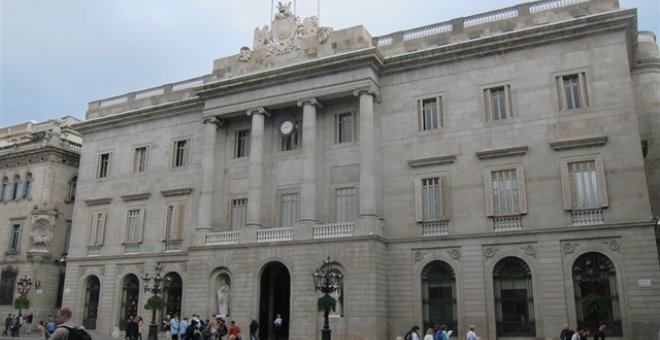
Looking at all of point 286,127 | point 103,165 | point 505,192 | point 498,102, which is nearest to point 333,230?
point 286,127

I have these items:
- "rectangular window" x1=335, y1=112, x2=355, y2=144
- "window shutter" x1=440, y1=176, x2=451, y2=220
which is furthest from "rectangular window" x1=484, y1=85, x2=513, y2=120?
"rectangular window" x1=335, y1=112, x2=355, y2=144

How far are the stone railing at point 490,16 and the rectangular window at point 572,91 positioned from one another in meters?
4.26

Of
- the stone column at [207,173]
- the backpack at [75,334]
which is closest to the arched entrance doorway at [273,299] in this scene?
the stone column at [207,173]

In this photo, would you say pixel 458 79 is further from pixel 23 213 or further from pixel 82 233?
pixel 23 213

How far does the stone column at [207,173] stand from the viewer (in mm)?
32969

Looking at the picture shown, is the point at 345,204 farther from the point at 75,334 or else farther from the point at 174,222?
the point at 75,334

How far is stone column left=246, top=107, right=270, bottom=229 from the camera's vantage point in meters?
31.4

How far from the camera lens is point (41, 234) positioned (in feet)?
140

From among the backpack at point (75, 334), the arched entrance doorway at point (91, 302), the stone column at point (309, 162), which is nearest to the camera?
the backpack at point (75, 334)

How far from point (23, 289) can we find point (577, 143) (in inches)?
1348

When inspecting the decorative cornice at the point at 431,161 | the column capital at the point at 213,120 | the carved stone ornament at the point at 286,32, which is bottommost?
the decorative cornice at the point at 431,161

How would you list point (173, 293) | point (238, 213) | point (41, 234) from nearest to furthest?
point (238, 213) → point (173, 293) → point (41, 234)

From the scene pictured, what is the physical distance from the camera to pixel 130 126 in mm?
39812

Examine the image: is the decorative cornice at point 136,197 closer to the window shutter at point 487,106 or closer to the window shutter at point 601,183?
the window shutter at point 487,106
